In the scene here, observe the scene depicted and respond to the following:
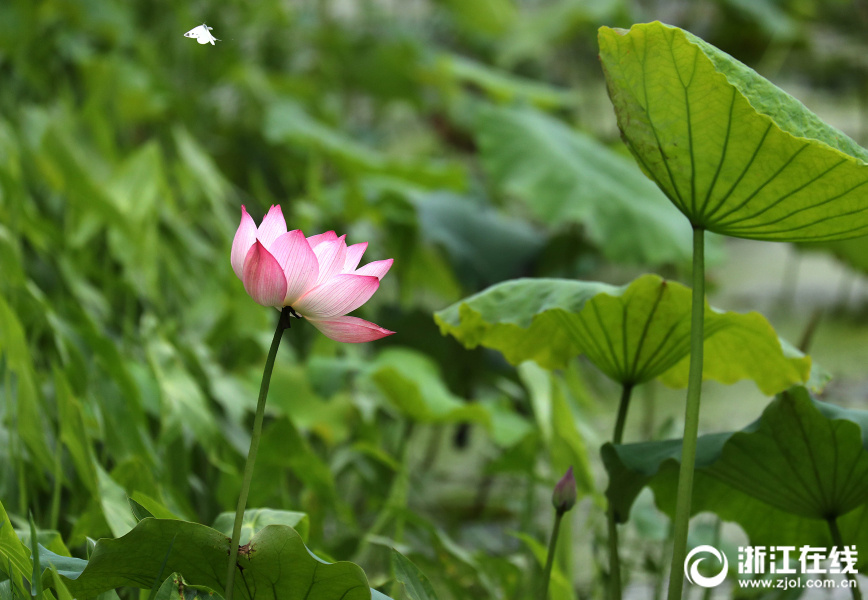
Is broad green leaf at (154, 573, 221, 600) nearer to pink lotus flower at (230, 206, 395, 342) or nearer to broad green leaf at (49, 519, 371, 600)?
broad green leaf at (49, 519, 371, 600)

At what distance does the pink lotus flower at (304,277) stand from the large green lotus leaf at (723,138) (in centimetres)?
21

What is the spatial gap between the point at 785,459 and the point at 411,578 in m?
0.27

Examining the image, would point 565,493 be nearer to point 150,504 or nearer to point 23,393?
point 150,504

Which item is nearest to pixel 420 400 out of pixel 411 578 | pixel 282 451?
pixel 282 451

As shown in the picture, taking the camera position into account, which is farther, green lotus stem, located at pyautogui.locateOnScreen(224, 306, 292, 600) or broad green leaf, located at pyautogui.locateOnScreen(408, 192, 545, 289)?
broad green leaf, located at pyautogui.locateOnScreen(408, 192, 545, 289)

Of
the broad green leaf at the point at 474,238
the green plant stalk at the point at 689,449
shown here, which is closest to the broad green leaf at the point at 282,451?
the green plant stalk at the point at 689,449

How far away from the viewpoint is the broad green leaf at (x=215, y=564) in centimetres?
42

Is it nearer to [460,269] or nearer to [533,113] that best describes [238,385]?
[460,269]

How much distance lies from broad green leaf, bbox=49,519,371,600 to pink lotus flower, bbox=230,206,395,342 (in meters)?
0.11

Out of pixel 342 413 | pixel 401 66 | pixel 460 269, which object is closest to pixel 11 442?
pixel 342 413

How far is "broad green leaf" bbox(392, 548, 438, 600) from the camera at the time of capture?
459mm

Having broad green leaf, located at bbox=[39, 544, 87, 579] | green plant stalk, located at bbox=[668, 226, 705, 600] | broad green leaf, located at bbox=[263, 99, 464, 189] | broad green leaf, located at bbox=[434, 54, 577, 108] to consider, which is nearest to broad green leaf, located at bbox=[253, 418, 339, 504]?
broad green leaf, located at bbox=[39, 544, 87, 579]

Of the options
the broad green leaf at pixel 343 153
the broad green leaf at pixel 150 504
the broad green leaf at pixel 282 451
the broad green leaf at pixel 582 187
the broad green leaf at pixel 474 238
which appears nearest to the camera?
the broad green leaf at pixel 150 504

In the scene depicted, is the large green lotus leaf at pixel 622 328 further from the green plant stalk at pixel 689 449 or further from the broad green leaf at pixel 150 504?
the broad green leaf at pixel 150 504
